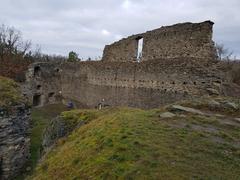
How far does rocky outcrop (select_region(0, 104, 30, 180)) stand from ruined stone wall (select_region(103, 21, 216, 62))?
21.7 feet

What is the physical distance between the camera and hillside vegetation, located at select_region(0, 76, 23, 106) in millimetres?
11359

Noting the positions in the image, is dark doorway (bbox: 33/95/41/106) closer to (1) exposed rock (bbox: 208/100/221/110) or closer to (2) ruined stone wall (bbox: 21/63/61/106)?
(2) ruined stone wall (bbox: 21/63/61/106)

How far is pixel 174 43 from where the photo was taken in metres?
15.4

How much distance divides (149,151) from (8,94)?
832 centimetres

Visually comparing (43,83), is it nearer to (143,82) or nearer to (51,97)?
(51,97)

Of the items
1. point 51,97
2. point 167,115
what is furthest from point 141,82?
point 51,97

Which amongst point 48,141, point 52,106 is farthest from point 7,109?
point 52,106

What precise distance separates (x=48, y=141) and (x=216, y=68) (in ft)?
21.5

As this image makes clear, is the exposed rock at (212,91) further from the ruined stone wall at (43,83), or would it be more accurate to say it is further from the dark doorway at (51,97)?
the dark doorway at (51,97)

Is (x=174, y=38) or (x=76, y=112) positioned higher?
(x=174, y=38)

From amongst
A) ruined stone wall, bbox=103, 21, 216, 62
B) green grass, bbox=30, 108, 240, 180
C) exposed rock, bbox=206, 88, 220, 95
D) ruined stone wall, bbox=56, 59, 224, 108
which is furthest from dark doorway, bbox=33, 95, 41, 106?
green grass, bbox=30, 108, 240, 180

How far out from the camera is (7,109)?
11023 mm

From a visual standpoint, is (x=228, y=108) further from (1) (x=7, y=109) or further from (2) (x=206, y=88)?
(1) (x=7, y=109)

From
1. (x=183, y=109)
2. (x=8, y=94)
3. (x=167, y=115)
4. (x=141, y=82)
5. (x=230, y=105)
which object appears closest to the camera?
(x=167, y=115)
